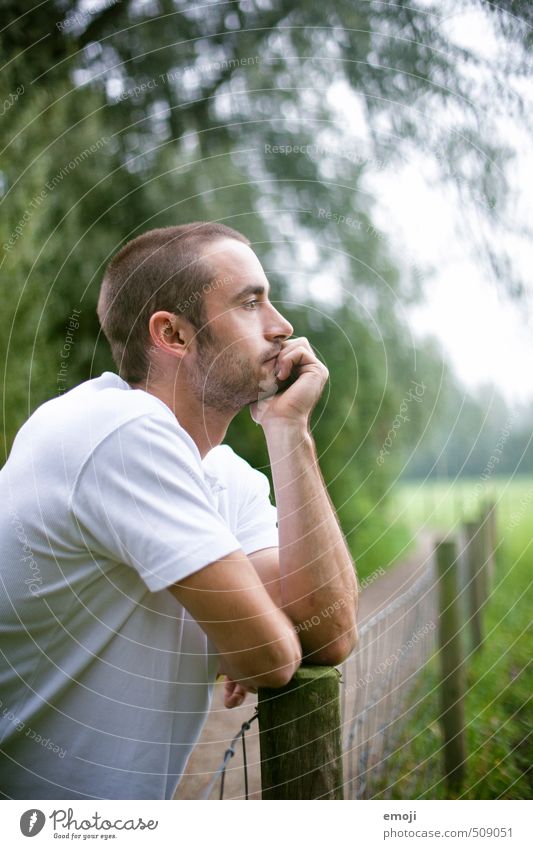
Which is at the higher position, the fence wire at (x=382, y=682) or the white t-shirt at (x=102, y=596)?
the white t-shirt at (x=102, y=596)

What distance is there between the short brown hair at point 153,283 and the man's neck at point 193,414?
0.04 m

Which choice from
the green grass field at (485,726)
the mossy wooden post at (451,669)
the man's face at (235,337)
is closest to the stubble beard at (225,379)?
the man's face at (235,337)

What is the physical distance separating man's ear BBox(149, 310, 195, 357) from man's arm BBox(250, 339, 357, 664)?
0.17m

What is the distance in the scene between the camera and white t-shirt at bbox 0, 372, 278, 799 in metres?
0.81

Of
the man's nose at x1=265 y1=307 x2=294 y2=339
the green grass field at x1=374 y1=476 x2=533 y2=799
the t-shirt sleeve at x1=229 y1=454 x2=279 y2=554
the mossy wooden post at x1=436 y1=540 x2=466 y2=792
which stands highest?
the man's nose at x1=265 y1=307 x2=294 y2=339

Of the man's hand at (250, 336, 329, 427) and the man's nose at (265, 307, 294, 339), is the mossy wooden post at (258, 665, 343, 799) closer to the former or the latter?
the man's hand at (250, 336, 329, 427)

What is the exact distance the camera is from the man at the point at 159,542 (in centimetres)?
81

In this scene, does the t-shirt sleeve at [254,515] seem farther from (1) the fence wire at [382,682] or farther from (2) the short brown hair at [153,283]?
(1) the fence wire at [382,682]

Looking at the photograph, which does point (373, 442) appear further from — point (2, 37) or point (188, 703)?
point (188, 703)

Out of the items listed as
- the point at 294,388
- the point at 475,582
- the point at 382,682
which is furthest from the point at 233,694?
the point at 475,582

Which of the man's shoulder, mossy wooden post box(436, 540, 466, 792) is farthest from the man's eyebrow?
mossy wooden post box(436, 540, 466, 792)

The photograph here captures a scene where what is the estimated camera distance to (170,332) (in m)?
1.02

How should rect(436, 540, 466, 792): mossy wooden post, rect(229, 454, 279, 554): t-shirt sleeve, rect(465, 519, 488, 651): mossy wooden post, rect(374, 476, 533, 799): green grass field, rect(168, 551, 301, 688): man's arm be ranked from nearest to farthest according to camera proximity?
rect(168, 551, 301, 688): man's arm < rect(229, 454, 279, 554): t-shirt sleeve < rect(374, 476, 533, 799): green grass field < rect(436, 540, 466, 792): mossy wooden post < rect(465, 519, 488, 651): mossy wooden post

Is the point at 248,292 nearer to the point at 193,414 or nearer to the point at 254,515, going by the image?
the point at 193,414
